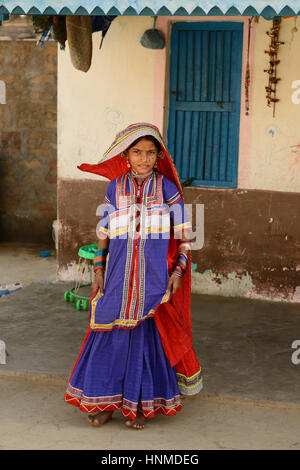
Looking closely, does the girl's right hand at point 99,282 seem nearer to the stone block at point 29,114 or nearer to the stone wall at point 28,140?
the stone wall at point 28,140

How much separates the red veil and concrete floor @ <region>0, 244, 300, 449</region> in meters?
0.43

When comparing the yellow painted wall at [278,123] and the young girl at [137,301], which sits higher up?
the yellow painted wall at [278,123]

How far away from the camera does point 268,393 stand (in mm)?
4656

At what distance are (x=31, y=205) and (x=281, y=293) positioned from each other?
5.26 metres

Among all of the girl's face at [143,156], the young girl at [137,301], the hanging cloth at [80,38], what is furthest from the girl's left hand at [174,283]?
the hanging cloth at [80,38]

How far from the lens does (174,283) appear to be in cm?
410

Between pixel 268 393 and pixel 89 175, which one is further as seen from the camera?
pixel 89 175

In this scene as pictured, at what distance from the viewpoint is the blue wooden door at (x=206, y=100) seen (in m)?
7.07

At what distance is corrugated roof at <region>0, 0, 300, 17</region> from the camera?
4336 mm

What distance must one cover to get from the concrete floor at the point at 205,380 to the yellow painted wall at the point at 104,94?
5.19ft

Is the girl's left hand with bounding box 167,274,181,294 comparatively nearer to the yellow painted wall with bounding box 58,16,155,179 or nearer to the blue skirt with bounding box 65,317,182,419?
the blue skirt with bounding box 65,317,182,419

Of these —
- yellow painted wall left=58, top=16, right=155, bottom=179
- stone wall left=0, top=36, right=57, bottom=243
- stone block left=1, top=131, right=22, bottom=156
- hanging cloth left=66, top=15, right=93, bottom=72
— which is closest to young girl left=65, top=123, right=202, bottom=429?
hanging cloth left=66, top=15, right=93, bottom=72
